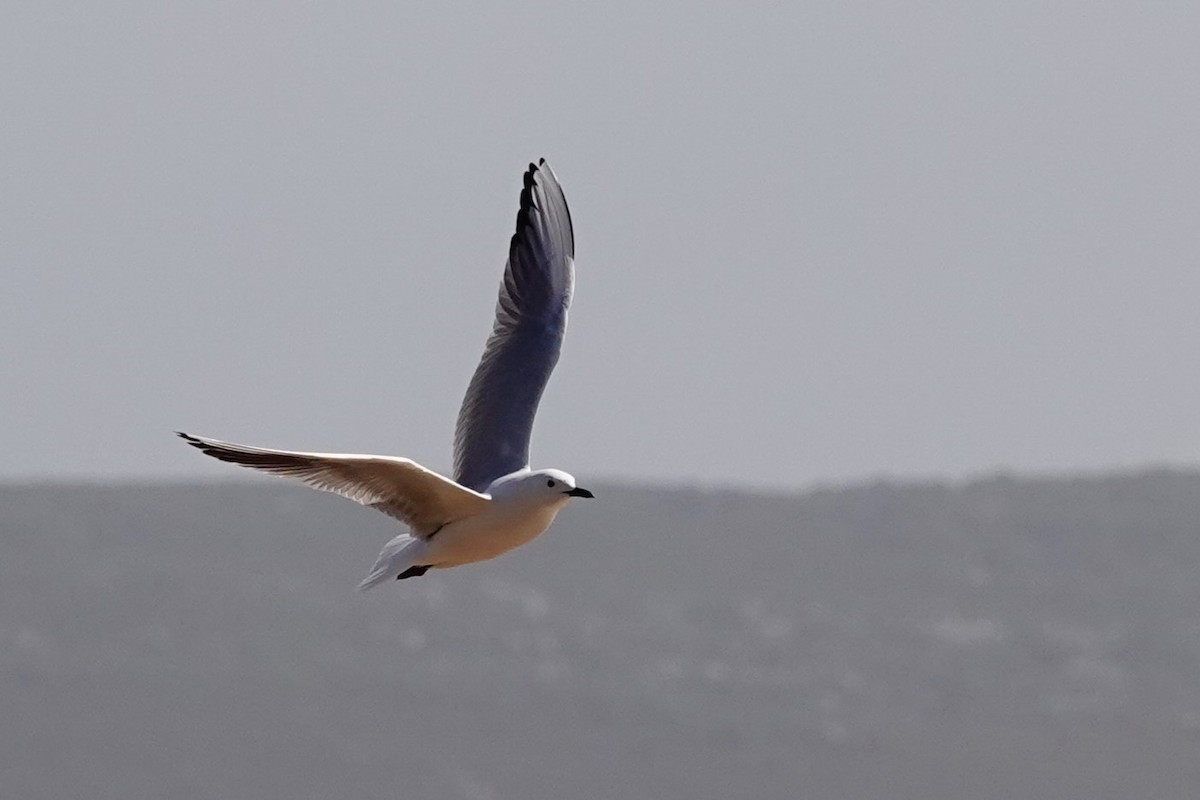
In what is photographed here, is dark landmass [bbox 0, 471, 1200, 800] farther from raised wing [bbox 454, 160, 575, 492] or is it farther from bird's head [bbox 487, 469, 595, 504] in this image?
bird's head [bbox 487, 469, 595, 504]

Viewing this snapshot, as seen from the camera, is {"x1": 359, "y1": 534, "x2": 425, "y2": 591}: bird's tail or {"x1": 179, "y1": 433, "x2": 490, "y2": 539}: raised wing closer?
{"x1": 179, "y1": 433, "x2": 490, "y2": 539}: raised wing

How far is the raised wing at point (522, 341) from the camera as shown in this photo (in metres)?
11.3

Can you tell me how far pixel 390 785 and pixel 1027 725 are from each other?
513 inches

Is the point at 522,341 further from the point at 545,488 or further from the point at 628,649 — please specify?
the point at 628,649

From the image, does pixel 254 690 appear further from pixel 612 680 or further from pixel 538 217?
pixel 538 217

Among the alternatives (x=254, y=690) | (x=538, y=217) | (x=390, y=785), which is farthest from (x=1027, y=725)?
(x=538, y=217)

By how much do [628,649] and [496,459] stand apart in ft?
112

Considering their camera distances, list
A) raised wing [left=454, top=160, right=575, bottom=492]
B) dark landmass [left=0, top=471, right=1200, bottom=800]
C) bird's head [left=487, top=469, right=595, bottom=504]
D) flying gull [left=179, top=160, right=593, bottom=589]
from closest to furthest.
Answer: flying gull [left=179, top=160, right=593, bottom=589], bird's head [left=487, top=469, right=595, bottom=504], raised wing [left=454, top=160, right=575, bottom=492], dark landmass [left=0, top=471, right=1200, bottom=800]

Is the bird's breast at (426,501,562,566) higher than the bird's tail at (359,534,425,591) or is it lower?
higher

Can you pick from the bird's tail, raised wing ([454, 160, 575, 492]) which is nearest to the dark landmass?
raised wing ([454, 160, 575, 492])

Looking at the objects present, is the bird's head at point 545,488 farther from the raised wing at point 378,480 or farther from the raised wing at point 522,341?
the raised wing at point 522,341

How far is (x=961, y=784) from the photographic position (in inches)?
1563

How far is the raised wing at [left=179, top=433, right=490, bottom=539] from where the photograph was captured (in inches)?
346

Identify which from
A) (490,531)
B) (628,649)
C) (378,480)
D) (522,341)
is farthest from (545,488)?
(628,649)
